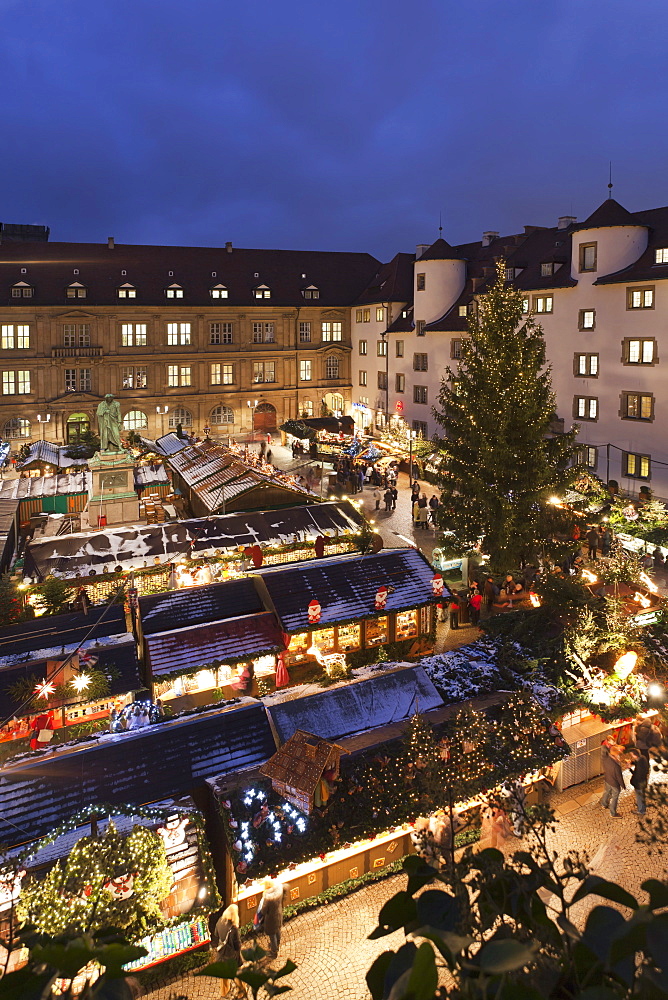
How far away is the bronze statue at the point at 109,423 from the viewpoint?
1025 inches

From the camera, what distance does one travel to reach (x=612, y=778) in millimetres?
11258

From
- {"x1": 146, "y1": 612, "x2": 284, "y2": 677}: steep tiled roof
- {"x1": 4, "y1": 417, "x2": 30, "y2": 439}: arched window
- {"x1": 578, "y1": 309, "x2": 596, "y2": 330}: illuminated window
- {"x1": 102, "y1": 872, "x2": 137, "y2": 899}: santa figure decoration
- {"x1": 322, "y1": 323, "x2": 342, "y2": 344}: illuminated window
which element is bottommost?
{"x1": 102, "y1": 872, "x2": 137, "y2": 899}: santa figure decoration

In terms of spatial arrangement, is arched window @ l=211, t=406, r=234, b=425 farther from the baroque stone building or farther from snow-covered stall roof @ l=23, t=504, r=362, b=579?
snow-covered stall roof @ l=23, t=504, r=362, b=579

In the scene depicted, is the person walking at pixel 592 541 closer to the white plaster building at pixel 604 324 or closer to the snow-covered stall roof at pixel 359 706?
the white plaster building at pixel 604 324

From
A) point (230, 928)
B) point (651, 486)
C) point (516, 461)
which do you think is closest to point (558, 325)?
point (651, 486)

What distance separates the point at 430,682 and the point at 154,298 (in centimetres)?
4619

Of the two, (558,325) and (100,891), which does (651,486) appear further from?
(100,891)

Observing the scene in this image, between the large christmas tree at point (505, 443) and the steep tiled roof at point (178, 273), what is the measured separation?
38053 mm

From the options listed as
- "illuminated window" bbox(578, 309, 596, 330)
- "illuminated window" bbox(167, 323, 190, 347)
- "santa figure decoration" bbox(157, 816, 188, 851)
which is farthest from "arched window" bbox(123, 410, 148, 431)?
"santa figure decoration" bbox(157, 816, 188, 851)

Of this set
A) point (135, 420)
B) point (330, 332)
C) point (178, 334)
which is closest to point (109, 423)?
point (135, 420)

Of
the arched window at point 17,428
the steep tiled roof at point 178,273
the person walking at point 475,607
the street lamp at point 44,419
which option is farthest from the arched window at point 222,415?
the person walking at point 475,607

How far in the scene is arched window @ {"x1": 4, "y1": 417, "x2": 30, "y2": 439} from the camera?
47.9m

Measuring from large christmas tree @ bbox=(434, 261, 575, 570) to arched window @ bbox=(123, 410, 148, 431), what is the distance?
3710 centimetres

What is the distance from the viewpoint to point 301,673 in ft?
49.2
